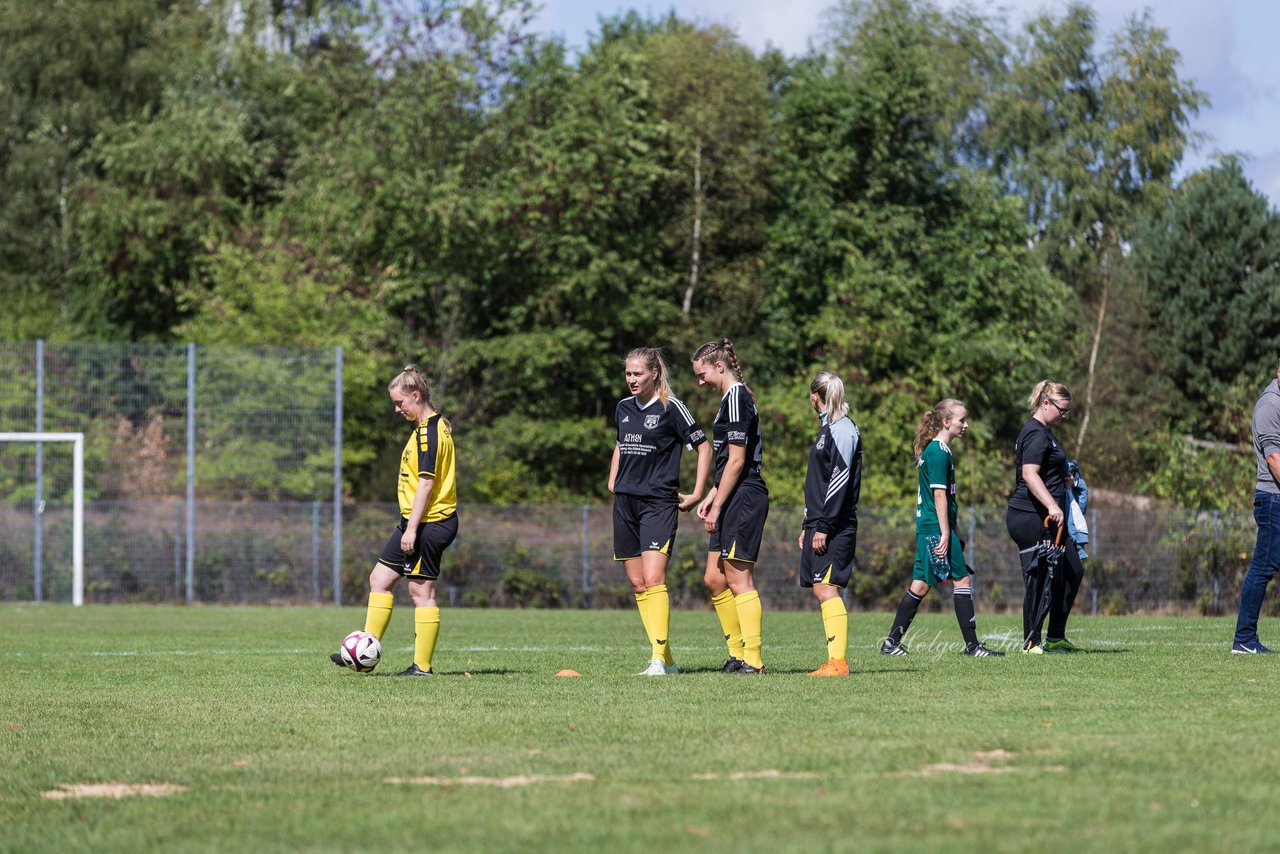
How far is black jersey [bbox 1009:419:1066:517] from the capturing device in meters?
12.8

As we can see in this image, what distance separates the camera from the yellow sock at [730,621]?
1086 cm

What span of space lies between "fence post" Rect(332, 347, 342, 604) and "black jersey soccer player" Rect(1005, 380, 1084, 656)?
15.8 m

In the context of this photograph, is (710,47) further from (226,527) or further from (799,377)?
(226,527)

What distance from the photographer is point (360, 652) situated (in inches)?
422

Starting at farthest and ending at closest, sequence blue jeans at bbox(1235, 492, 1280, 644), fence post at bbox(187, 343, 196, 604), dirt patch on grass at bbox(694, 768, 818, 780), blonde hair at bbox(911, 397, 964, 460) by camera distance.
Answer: fence post at bbox(187, 343, 196, 604), blonde hair at bbox(911, 397, 964, 460), blue jeans at bbox(1235, 492, 1280, 644), dirt patch on grass at bbox(694, 768, 818, 780)

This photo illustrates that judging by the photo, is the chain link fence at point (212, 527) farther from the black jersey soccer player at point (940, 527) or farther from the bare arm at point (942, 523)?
the bare arm at point (942, 523)

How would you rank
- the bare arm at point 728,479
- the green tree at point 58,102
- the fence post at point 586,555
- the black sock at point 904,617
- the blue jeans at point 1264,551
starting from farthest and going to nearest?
the green tree at point 58,102 < the fence post at point 586,555 < the black sock at point 904,617 < the blue jeans at point 1264,551 < the bare arm at point 728,479

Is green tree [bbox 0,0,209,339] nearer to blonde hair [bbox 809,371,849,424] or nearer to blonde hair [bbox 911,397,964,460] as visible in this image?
blonde hair [bbox 911,397,964,460]

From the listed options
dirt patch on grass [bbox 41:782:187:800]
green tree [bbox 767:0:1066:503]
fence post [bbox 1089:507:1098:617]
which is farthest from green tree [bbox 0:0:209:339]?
dirt patch on grass [bbox 41:782:187:800]

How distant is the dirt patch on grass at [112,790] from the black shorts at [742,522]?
A: 481 centimetres

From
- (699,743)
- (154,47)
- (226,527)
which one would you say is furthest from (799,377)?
(699,743)

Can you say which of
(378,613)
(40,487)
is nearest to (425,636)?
(378,613)

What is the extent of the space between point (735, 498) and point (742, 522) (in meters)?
0.16

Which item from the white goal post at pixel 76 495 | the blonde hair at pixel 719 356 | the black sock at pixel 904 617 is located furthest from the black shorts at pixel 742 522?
the white goal post at pixel 76 495
